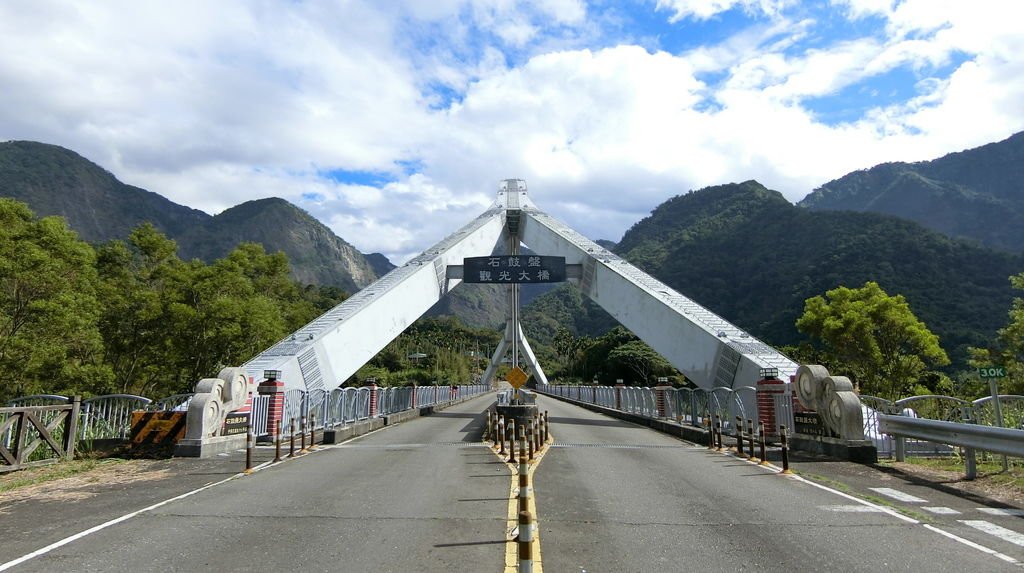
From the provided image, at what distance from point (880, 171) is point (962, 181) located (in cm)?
1972

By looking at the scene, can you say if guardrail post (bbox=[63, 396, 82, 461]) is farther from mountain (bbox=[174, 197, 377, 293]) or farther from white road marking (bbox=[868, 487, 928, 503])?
mountain (bbox=[174, 197, 377, 293])

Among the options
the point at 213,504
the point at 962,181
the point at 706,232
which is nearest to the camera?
the point at 213,504

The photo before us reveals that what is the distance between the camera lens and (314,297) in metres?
74.9

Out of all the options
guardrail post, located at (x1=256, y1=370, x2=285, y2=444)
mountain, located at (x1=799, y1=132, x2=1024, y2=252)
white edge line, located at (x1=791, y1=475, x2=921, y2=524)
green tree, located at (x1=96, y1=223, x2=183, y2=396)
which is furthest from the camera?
mountain, located at (x1=799, y1=132, x2=1024, y2=252)

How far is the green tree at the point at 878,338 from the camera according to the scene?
29172 millimetres

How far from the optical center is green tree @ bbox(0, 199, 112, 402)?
17569mm

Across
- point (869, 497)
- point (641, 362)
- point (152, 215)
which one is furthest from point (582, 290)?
point (152, 215)

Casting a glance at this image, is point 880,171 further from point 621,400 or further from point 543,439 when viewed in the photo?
point 543,439

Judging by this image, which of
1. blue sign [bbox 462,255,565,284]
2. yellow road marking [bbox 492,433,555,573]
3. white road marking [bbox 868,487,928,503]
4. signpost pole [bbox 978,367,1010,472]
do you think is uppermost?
blue sign [bbox 462,255,565,284]

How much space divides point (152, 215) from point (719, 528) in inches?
6797

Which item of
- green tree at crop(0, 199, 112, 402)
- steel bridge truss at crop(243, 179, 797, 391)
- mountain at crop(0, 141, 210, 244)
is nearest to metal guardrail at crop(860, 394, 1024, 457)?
steel bridge truss at crop(243, 179, 797, 391)

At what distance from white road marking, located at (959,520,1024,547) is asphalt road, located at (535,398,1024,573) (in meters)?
0.56

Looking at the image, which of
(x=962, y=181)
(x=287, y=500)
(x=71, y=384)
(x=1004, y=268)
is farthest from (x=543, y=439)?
(x=962, y=181)

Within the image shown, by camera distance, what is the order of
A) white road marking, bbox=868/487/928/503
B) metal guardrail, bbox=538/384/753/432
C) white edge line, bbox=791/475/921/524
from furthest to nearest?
1. metal guardrail, bbox=538/384/753/432
2. white road marking, bbox=868/487/928/503
3. white edge line, bbox=791/475/921/524
